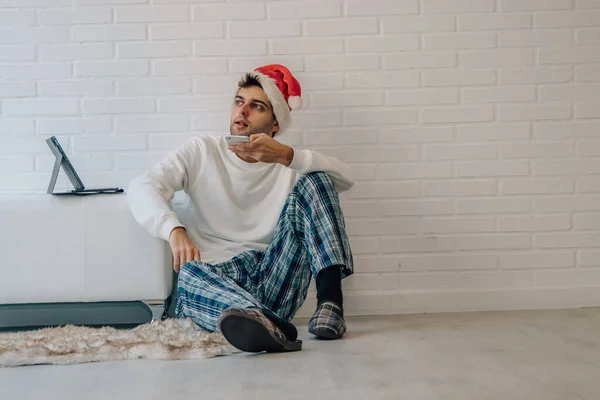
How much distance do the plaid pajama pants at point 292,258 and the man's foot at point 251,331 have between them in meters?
0.32

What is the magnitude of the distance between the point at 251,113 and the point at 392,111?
2.10ft

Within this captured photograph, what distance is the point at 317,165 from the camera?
2361 mm

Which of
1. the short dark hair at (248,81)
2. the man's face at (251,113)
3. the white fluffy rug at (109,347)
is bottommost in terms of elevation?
the white fluffy rug at (109,347)

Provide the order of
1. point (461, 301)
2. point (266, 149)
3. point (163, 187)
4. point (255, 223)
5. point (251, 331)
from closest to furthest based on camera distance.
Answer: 1. point (251, 331)
2. point (266, 149)
3. point (163, 187)
4. point (255, 223)
5. point (461, 301)

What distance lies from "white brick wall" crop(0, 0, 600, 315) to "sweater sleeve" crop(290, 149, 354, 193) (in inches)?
17.2

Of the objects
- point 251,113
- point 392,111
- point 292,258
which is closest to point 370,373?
point 292,258

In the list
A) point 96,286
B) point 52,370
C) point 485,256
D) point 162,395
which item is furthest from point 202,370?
point 485,256

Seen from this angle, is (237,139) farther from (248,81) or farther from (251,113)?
(248,81)

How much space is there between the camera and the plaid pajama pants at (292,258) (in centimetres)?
226

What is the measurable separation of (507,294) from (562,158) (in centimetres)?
61

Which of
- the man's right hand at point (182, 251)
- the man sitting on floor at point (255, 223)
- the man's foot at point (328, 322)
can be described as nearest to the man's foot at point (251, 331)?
the man sitting on floor at point (255, 223)

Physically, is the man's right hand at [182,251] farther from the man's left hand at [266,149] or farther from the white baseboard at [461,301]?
the white baseboard at [461,301]

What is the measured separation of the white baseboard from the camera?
287 cm

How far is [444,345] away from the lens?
2055mm
